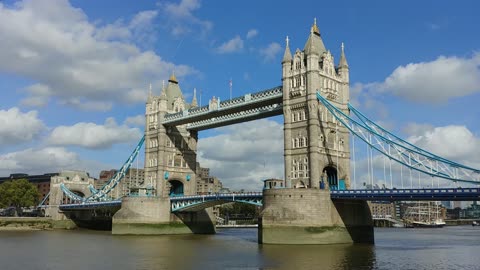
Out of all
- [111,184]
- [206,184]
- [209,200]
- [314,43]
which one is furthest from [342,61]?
[206,184]

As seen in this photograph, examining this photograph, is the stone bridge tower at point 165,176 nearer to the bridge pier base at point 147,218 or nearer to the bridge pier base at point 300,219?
the bridge pier base at point 147,218

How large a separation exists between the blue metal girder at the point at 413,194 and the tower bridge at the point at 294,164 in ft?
0.29

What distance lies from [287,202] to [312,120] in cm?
1116

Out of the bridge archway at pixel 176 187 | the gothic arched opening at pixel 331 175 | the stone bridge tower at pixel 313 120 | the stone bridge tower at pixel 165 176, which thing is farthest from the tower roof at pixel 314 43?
the bridge archway at pixel 176 187

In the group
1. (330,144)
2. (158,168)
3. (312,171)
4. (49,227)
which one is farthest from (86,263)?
(49,227)

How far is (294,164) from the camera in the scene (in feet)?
193

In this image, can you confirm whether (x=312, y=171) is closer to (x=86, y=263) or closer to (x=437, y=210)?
(x=86, y=263)

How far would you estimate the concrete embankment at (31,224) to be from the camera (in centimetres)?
8850

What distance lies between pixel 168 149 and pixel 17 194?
1524 inches

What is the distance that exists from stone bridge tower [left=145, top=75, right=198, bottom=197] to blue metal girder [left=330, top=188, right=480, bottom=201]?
36108 mm

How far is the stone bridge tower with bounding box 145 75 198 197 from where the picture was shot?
8062cm

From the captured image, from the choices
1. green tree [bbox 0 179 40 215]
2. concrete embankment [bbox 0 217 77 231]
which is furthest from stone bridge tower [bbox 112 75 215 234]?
green tree [bbox 0 179 40 215]

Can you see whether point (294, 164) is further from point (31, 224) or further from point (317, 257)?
point (31, 224)

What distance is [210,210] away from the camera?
8256cm
